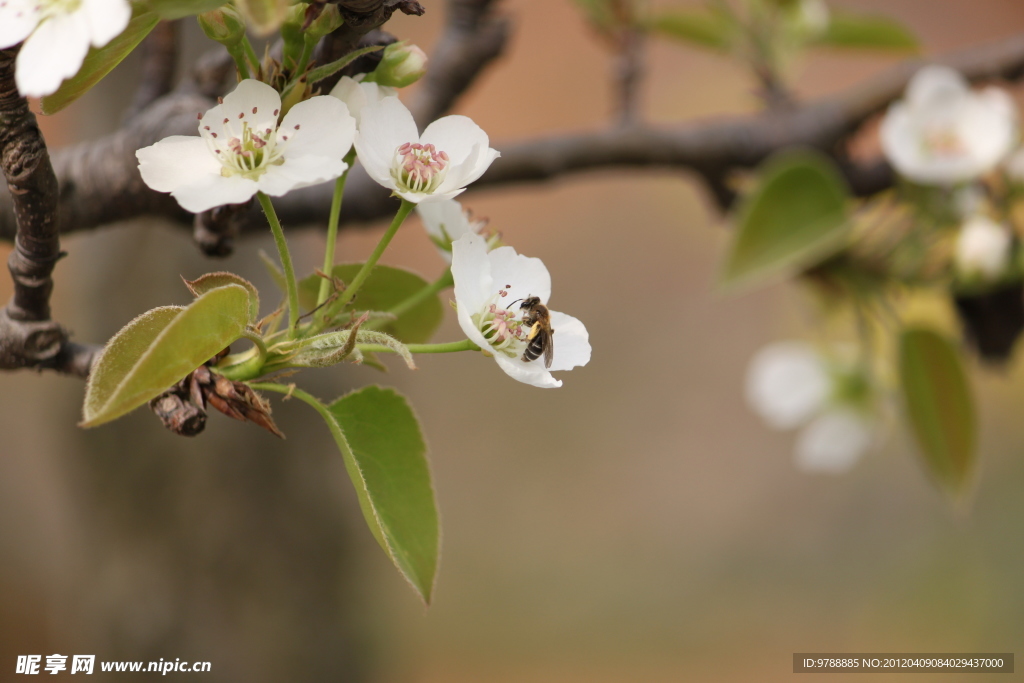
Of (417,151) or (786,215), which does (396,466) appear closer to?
(417,151)

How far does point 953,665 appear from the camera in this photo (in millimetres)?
791

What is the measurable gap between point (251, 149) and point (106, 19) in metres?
0.05

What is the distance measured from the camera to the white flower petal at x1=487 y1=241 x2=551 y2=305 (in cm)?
26

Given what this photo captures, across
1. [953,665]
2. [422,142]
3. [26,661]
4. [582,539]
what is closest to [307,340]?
[422,142]

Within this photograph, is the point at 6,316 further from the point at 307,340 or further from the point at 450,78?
the point at 450,78

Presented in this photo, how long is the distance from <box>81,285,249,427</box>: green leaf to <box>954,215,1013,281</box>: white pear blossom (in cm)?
65

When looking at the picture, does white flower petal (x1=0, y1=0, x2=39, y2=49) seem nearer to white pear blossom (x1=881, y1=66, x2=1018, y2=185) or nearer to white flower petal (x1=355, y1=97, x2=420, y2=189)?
white flower petal (x1=355, y1=97, x2=420, y2=189)

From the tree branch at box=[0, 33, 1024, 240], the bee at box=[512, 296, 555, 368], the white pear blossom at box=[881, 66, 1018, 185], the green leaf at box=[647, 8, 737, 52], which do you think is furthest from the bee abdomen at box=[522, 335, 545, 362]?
the green leaf at box=[647, 8, 737, 52]

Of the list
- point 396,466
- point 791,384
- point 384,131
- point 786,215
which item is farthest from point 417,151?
point 791,384

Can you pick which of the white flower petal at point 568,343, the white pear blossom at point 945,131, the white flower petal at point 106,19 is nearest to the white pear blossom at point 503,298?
the white flower petal at point 568,343

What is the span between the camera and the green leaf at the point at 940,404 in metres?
0.67

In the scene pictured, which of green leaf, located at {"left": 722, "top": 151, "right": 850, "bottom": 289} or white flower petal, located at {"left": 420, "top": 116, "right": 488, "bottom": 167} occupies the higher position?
white flower petal, located at {"left": 420, "top": 116, "right": 488, "bottom": 167}

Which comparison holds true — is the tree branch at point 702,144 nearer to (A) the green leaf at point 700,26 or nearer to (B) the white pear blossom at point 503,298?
(A) the green leaf at point 700,26

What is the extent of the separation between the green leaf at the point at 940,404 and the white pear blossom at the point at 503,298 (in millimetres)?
542
